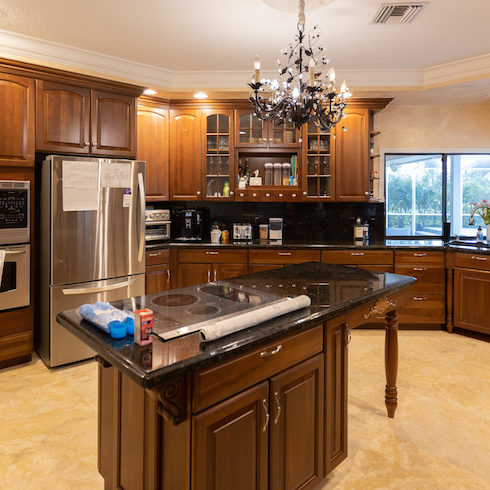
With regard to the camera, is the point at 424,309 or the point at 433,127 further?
the point at 433,127

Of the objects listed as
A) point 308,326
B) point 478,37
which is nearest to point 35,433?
point 308,326

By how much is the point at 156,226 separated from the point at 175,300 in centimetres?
255

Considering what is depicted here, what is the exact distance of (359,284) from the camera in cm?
A: 220

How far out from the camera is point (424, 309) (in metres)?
4.16

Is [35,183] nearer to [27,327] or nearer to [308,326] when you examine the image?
[27,327]

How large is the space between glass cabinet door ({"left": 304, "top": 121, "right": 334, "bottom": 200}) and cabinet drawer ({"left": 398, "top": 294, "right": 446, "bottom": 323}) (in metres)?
1.48

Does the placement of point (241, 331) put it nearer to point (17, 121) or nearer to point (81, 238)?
point (81, 238)

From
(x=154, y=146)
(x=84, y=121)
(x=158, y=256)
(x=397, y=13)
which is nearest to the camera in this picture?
(x=397, y=13)

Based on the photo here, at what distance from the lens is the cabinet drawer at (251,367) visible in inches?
49.8

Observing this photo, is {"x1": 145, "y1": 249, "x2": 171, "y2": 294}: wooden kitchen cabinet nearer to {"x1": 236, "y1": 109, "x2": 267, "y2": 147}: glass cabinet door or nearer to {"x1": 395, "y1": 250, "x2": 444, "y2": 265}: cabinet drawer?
{"x1": 236, "y1": 109, "x2": 267, "y2": 147}: glass cabinet door

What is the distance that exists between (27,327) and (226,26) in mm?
3026

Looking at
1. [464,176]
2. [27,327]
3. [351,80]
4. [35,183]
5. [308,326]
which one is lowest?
[27,327]

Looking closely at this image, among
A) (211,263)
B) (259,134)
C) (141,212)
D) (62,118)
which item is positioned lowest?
(211,263)

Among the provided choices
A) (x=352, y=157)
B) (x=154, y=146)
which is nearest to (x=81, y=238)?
(x=154, y=146)
